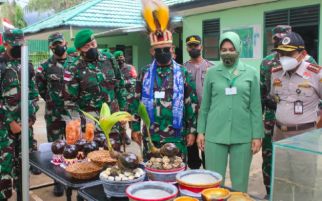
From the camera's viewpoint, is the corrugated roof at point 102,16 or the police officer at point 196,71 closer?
the police officer at point 196,71

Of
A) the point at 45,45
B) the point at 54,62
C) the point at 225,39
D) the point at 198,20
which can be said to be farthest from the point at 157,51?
the point at 45,45

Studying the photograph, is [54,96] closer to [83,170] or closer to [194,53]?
[194,53]

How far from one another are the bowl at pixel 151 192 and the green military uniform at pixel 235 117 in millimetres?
1192

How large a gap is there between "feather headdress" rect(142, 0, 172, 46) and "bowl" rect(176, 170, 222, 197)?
1.29m

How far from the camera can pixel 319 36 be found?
6.67 metres

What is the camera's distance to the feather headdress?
2.91 m

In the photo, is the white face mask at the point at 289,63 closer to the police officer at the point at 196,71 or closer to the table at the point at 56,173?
the police officer at the point at 196,71

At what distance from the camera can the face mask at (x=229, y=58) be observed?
296cm

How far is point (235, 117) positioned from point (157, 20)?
99 centimetres

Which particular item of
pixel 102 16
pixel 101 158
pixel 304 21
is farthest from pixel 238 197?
pixel 102 16

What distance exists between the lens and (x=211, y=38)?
29.8ft

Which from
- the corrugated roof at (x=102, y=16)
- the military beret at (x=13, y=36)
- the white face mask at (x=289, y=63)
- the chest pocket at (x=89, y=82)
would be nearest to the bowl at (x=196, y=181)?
the white face mask at (x=289, y=63)

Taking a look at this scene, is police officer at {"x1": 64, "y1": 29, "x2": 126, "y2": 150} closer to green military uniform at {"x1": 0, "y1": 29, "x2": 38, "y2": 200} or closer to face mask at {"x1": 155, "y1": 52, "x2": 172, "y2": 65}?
green military uniform at {"x1": 0, "y1": 29, "x2": 38, "y2": 200}

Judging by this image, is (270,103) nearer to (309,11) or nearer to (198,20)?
(309,11)
